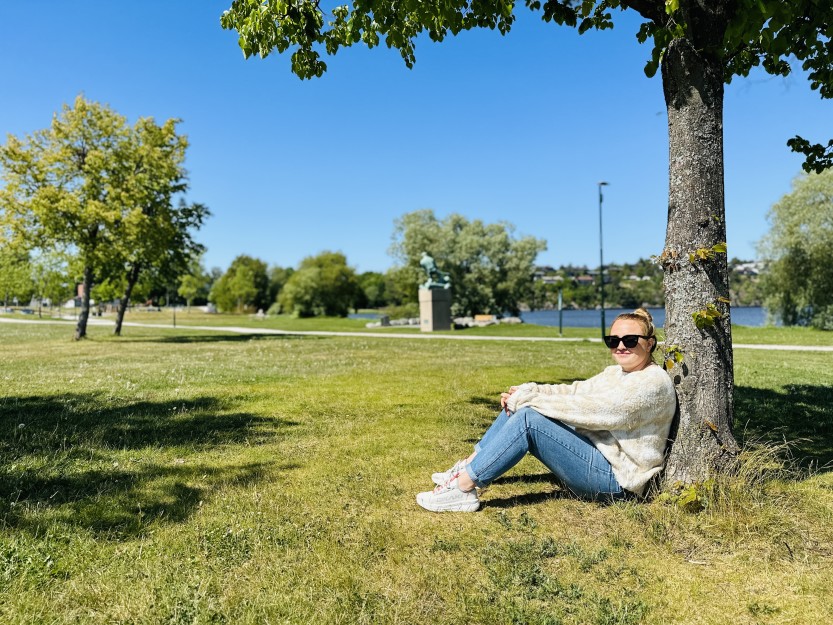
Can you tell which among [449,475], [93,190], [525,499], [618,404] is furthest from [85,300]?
[618,404]

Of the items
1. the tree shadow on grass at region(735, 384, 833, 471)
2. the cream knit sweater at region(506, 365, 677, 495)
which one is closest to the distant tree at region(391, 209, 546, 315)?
the tree shadow on grass at region(735, 384, 833, 471)

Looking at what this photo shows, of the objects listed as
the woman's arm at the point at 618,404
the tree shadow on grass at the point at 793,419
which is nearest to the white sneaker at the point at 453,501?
the woman's arm at the point at 618,404

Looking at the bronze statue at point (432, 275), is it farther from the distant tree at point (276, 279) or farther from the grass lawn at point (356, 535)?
the distant tree at point (276, 279)

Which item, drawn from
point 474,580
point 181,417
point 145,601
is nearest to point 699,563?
point 474,580

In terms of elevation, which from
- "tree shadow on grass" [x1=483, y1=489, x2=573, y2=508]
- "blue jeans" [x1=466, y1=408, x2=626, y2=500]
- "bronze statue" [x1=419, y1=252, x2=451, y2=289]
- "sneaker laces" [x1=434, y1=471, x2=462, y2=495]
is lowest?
"tree shadow on grass" [x1=483, y1=489, x2=573, y2=508]

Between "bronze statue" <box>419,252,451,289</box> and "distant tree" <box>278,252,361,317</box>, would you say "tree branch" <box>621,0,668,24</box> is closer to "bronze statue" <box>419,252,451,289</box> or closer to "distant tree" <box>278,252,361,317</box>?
"bronze statue" <box>419,252,451,289</box>

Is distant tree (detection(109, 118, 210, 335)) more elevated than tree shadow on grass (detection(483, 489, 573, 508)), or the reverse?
distant tree (detection(109, 118, 210, 335))

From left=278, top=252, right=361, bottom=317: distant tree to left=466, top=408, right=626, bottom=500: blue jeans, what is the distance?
2543 inches

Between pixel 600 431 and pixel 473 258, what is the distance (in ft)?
152

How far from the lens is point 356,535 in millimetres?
3779

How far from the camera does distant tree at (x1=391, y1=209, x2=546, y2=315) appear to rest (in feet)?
161

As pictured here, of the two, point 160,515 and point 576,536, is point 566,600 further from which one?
point 160,515

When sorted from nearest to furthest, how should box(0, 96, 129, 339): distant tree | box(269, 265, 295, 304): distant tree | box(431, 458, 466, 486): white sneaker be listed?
box(431, 458, 466, 486): white sneaker, box(0, 96, 129, 339): distant tree, box(269, 265, 295, 304): distant tree

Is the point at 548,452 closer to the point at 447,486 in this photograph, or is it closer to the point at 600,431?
the point at 600,431
